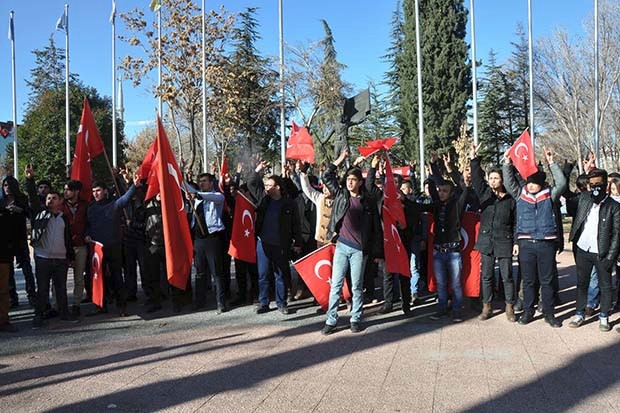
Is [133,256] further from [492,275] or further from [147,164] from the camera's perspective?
[492,275]

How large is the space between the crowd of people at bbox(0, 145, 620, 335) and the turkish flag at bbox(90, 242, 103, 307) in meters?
0.14

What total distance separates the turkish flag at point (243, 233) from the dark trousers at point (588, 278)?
4472mm

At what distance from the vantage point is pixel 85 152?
8547mm

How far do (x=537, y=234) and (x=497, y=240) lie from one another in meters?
0.53

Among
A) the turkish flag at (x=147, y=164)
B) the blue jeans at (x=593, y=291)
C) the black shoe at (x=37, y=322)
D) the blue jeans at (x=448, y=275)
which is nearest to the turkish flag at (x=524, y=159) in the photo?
the blue jeans at (x=448, y=275)

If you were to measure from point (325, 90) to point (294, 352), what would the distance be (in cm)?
2241

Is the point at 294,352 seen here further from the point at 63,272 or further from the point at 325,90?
the point at 325,90

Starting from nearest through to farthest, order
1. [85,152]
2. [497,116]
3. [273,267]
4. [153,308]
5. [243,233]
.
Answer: [273,267]
[153,308]
[243,233]
[85,152]
[497,116]

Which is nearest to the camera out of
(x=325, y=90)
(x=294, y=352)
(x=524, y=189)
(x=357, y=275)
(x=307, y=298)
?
(x=294, y=352)

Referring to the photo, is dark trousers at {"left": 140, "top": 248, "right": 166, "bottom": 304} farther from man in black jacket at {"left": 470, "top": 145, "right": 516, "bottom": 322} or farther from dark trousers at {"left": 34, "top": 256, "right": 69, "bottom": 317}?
man in black jacket at {"left": 470, "top": 145, "right": 516, "bottom": 322}

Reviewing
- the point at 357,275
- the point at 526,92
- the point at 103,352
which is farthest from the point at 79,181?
the point at 526,92

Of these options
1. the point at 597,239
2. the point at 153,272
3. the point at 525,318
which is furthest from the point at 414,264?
the point at 153,272

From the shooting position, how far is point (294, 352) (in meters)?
5.82

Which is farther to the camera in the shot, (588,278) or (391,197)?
(391,197)
